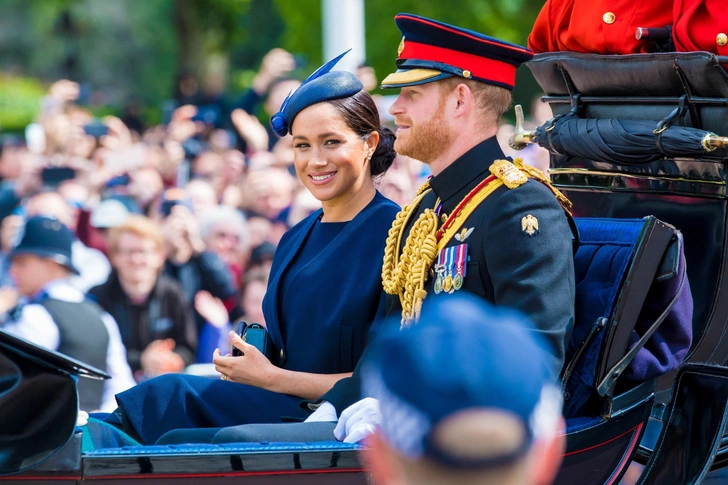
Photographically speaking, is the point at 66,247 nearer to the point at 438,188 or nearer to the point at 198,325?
the point at 198,325

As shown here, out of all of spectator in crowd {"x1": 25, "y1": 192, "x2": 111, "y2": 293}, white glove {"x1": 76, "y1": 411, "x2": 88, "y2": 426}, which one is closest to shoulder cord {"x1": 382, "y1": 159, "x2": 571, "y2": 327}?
white glove {"x1": 76, "y1": 411, "x2": 88, "y2": 426}

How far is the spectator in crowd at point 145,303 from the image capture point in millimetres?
5879

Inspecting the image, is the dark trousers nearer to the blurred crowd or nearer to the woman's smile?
the woman's smile

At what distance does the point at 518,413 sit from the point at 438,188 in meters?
1.90

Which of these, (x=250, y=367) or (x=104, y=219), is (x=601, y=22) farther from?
(x=104, y=219)

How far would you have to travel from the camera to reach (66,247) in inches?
218

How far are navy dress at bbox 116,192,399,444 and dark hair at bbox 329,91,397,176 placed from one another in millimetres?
136

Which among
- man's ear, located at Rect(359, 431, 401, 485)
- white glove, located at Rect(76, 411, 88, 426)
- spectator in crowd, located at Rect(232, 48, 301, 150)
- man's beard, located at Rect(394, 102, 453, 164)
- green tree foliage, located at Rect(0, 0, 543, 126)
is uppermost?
green tree foliage, located at Rect(0, 0, 543, 126)

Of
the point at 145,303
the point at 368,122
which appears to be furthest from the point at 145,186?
the point at 368,122

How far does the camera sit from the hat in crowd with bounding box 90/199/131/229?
7.21 metres

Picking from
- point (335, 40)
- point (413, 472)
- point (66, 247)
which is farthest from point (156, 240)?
point (413, 472)

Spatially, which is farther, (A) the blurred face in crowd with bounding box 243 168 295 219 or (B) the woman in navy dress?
(A) the blurred face in crowd with bounding box 243 168 295 219

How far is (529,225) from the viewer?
273cm

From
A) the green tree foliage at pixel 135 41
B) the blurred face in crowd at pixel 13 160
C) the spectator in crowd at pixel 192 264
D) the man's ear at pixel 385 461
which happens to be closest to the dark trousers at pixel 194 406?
the man's ear at pixel 385 461
